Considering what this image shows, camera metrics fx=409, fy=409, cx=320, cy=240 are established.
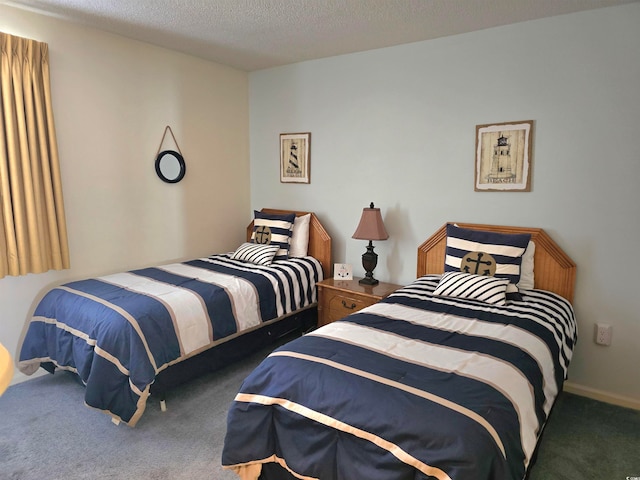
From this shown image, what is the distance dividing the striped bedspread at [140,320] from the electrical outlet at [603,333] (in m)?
2.08

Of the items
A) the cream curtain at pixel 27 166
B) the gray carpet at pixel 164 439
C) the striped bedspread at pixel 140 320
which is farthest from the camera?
the cream curtain at pixel 27 166

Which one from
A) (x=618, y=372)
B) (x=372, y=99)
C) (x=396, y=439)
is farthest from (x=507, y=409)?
(x=372, y=99)

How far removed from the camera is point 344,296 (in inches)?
126

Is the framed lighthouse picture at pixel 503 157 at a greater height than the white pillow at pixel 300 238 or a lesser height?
greater

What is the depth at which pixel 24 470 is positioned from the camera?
1937 mm

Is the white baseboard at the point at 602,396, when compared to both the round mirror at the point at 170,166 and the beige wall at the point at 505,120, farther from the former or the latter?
the round mirror at the point at 170,166

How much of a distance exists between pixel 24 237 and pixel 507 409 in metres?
2.90

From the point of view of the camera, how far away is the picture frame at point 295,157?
380 centimetres

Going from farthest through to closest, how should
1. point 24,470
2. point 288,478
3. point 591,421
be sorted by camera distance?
point 591,421 < point 24,470 < point 288,478

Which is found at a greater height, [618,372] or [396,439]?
[396,439]

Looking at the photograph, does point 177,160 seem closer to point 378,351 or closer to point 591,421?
point 378,351

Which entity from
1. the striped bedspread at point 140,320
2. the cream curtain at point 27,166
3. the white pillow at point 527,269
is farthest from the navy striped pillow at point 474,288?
the cream curtain at point 27,166

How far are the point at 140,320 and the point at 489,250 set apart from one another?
2.18 m

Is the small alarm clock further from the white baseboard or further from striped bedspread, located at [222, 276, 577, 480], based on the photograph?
the white baseboard
